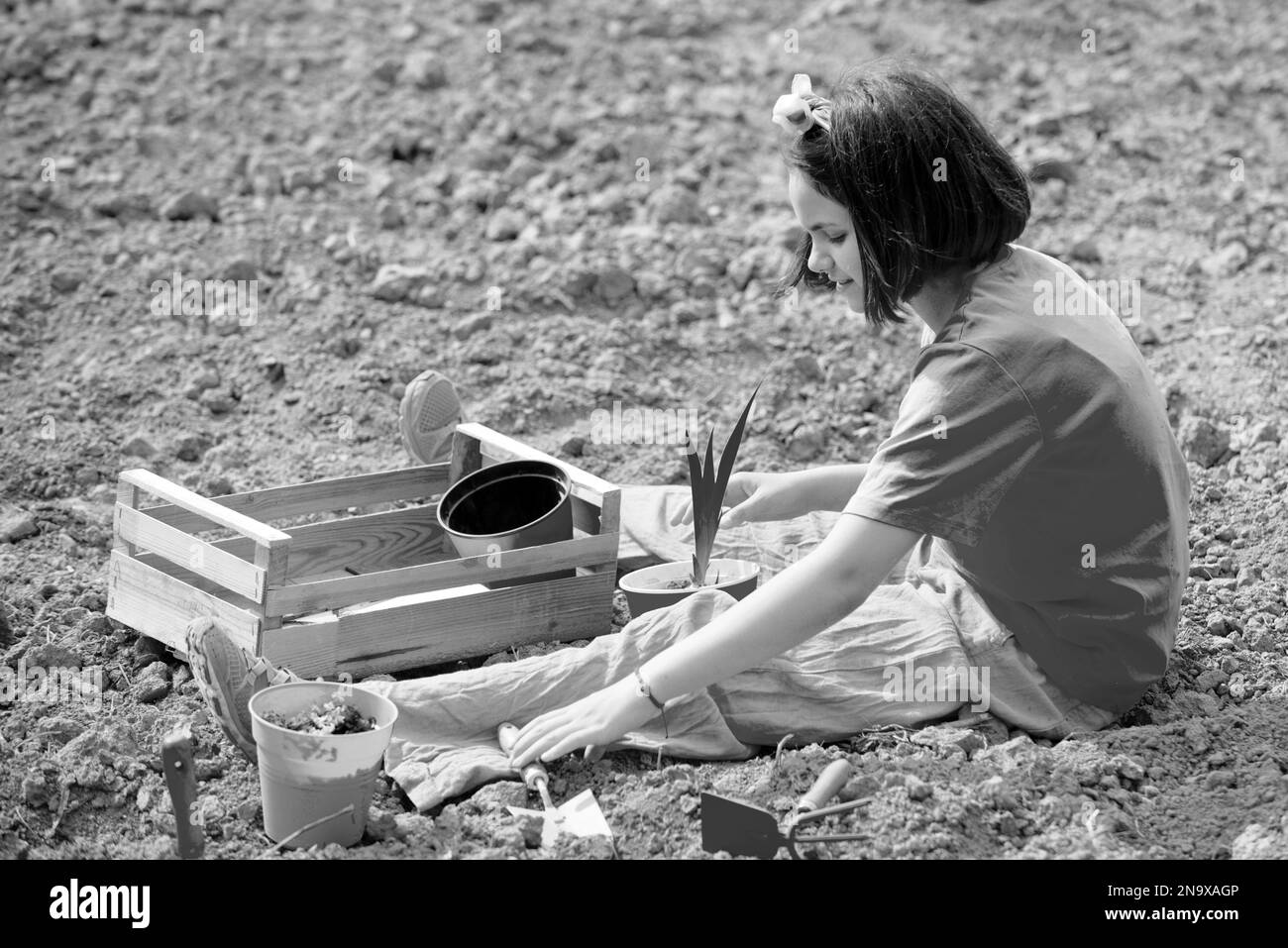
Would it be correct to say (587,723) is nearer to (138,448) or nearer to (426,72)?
(138,448)

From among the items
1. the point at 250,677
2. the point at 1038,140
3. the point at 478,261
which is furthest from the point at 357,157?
the point at 250,677

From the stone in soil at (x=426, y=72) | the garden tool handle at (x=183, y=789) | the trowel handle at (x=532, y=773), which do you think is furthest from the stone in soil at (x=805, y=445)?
the stone in soil at (x=426, y=72)

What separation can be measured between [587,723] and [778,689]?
409mm

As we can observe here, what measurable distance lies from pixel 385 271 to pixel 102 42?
3414 millimetres

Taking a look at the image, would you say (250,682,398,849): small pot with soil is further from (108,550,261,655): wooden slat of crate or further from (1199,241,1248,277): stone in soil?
(1199,241,1248,277): stone in soil

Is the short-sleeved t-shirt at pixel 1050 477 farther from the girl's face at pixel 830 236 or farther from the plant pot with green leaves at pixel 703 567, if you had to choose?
the plant pot with green leaves at pixel 703 567

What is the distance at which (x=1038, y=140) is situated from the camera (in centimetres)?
636

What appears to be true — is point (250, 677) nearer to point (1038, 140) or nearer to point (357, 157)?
point (357, 157)

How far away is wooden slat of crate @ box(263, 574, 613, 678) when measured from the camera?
3006 mm

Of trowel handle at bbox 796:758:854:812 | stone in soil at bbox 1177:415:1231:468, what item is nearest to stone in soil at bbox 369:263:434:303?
stone in soil at bbox 1177:415:1231:468

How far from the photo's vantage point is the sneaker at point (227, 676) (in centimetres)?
254

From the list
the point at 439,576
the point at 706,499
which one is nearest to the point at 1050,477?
the point at 706,499

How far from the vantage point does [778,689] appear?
110 inches

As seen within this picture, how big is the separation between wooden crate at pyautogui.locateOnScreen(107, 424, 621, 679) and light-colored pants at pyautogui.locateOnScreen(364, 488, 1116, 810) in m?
0.31
